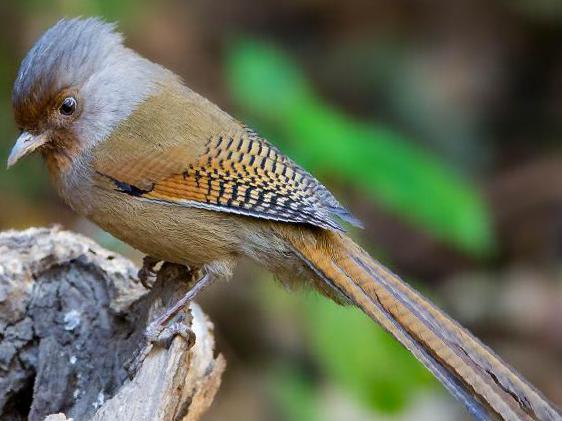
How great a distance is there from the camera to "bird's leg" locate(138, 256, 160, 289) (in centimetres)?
476

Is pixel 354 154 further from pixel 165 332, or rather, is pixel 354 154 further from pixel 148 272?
pixel 165 332

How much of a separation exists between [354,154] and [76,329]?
7.01 ft

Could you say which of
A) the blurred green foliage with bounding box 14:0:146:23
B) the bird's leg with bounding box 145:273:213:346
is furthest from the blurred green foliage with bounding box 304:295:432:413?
the blurred green foliage with bounding box 14:0:146:23

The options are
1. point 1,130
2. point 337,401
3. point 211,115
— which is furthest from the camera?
point 1,130

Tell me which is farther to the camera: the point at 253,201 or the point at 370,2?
the point at 370,2

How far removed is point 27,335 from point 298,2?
6.86 metres

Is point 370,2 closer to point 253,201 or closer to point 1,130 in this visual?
point 1,130

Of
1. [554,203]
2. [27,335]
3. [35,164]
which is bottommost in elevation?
[35,164]

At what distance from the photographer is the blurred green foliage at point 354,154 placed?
607 cm

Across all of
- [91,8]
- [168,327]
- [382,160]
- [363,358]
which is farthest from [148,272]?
[91,8]

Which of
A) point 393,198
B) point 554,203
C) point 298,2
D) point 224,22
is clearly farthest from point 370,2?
point 393,198

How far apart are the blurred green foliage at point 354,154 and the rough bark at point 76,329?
1.56 meters

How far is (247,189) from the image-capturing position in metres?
4.64

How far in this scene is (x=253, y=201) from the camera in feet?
15.1
